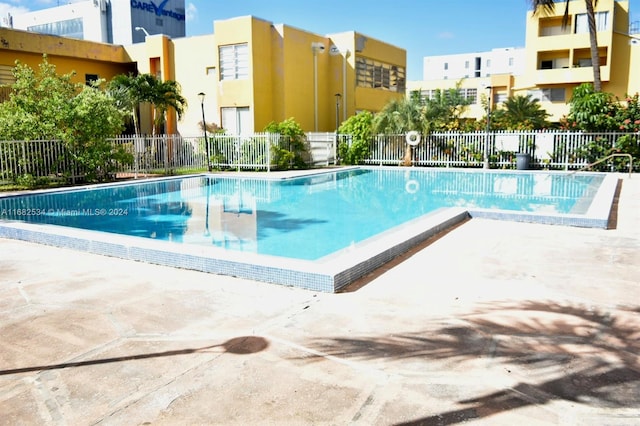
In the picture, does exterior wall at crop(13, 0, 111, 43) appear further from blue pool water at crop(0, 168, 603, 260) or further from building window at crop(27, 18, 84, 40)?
blue pool water at crop(0, 168, 603, 260)

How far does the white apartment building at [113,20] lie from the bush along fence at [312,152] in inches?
893

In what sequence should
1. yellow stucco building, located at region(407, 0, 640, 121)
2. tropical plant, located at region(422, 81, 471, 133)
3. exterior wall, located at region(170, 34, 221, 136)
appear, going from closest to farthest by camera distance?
tropical plant, located at region(422, 81, 471, 133), exterior wall, located at region(170, 34, 221, 136), yellow stucco building, located at region(407, 0, 640, 121)

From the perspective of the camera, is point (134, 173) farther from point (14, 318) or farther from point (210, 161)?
point (14, 318)

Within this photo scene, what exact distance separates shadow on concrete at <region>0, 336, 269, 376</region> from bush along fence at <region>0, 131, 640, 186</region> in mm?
13991

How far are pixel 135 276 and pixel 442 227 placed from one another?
480cm

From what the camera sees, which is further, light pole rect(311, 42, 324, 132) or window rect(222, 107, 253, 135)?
light pole rect(311, 42, 324, 132)

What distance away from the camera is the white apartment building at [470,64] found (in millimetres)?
61975

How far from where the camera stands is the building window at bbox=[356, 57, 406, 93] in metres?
27.3

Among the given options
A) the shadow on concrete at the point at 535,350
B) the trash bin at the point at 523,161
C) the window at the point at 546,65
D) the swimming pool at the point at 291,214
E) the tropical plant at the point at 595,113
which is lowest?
the shadow on concrete at the point at 535,350

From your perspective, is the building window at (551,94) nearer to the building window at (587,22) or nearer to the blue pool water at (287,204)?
the building window at (587,22)

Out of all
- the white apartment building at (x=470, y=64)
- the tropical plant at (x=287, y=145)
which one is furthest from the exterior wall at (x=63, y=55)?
the white apartment building at (x=470, y=64)

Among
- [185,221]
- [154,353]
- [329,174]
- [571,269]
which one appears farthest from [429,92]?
[154,353]

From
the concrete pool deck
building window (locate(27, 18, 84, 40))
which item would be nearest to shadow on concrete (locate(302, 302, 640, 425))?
the concrete pool deck

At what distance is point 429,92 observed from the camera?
148ft
